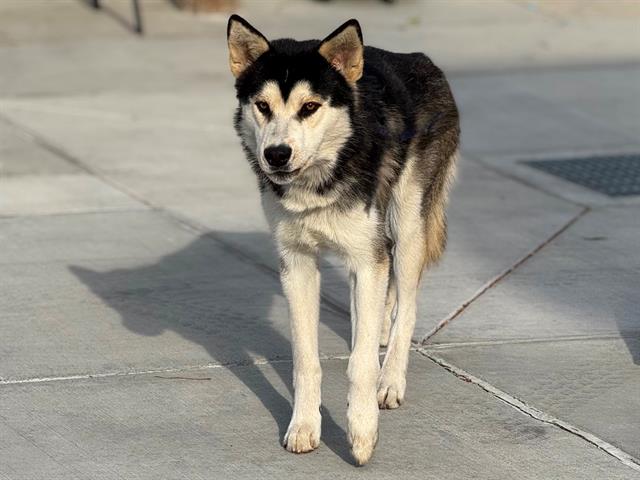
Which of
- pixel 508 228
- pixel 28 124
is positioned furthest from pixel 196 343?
pixel 28 124

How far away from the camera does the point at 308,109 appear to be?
15.6ft

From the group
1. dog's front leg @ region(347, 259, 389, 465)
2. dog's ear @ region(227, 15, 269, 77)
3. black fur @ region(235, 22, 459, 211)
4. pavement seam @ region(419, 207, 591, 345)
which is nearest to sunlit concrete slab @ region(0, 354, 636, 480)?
dog's front leg @ region(347, 259, 389, 465)

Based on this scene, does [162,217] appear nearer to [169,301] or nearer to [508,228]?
[169,301]

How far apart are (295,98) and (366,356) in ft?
3.32

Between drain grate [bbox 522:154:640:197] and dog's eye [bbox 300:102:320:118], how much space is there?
450cm

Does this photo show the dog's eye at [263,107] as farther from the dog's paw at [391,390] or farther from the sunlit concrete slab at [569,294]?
the sunlit concrete slab at [569,294]

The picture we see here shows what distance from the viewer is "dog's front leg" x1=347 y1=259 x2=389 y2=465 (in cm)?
482

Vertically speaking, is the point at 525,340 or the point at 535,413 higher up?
the point at 535,413

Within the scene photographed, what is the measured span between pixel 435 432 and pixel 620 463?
73 cm

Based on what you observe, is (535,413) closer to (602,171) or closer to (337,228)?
(337,228)

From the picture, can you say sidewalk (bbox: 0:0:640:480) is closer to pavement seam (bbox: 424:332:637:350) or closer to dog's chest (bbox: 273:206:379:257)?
pavement seam (bbox: 424:332:637:350)

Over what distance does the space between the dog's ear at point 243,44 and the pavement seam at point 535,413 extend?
1713mm

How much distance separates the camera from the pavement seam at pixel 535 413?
4.89m

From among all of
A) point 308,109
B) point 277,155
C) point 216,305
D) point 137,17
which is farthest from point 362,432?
point 137,17
